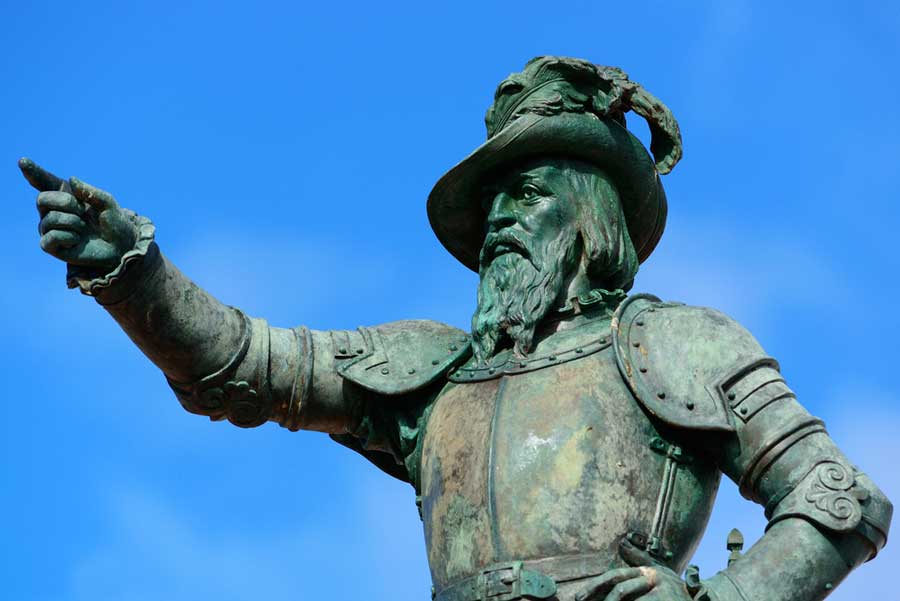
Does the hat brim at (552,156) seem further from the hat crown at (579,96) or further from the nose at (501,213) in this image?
the nose at (501,213)

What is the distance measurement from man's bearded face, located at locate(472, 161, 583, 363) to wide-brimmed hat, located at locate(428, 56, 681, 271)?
0.13 meters

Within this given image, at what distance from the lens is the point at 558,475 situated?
824 cm

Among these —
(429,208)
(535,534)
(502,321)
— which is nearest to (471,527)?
(535,534)

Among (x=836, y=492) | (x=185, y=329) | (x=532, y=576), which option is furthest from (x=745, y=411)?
(x=185, y=329)

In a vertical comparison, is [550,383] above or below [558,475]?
above

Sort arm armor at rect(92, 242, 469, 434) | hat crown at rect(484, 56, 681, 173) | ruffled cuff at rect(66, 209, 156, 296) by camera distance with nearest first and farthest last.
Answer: ruffled cuff at rect(66, 209, 156, 296), arm armor at rect(92, 242, 469, 434), hat crown at rect(484, 56, 681, 173)

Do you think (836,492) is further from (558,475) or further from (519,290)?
(519,290)

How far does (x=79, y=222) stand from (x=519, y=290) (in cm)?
196

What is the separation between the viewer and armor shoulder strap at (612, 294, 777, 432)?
8305 mm

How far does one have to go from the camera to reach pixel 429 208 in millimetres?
9523

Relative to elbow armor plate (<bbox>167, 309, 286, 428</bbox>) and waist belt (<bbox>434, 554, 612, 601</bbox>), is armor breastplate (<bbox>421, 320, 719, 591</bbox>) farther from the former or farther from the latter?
elbow armor plate (<bbox>167, 309, 286, 428</bbox>)

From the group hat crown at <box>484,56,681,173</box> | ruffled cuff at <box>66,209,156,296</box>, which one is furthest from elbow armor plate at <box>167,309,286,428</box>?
hat crown at <box>484,56,681,173</box>

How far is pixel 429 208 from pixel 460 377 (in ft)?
3.23

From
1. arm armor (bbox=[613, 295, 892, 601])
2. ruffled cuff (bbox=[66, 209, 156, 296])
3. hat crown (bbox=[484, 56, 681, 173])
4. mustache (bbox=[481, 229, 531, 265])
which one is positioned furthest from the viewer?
hat crown (bbox=[484, 56, 681, 173])
